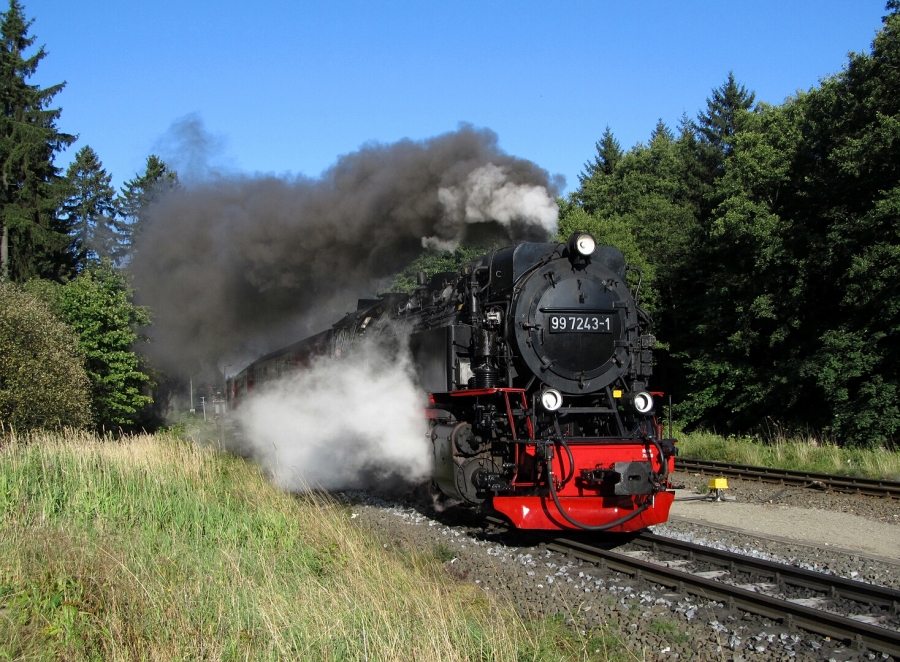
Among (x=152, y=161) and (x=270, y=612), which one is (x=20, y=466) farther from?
(x=152, y=161)

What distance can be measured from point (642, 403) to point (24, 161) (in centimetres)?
2754

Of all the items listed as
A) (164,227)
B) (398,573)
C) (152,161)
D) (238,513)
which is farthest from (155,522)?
(152,161)

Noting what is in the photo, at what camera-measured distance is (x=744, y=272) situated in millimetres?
22078

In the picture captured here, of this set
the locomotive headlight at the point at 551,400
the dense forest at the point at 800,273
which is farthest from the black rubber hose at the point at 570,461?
the dense forest at the point at 800,273

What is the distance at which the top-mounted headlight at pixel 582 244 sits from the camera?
828cm

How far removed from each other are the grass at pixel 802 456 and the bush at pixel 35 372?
1421 cm

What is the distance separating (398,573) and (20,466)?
4.88 meters

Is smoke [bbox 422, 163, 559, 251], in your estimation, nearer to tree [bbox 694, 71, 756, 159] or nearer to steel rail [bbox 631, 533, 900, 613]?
steel rail [bbox 631, 533, 900, 613]

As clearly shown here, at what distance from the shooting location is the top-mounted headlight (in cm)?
828

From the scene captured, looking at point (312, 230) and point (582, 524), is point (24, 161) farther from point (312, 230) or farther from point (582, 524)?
point (582, 524)

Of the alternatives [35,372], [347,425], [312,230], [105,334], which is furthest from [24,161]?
[347,425]

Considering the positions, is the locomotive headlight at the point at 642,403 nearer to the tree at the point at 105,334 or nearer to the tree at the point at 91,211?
the tree at the point at 105,334

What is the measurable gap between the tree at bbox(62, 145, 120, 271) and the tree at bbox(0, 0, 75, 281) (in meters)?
4.39

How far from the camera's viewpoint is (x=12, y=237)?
92.3 feet
